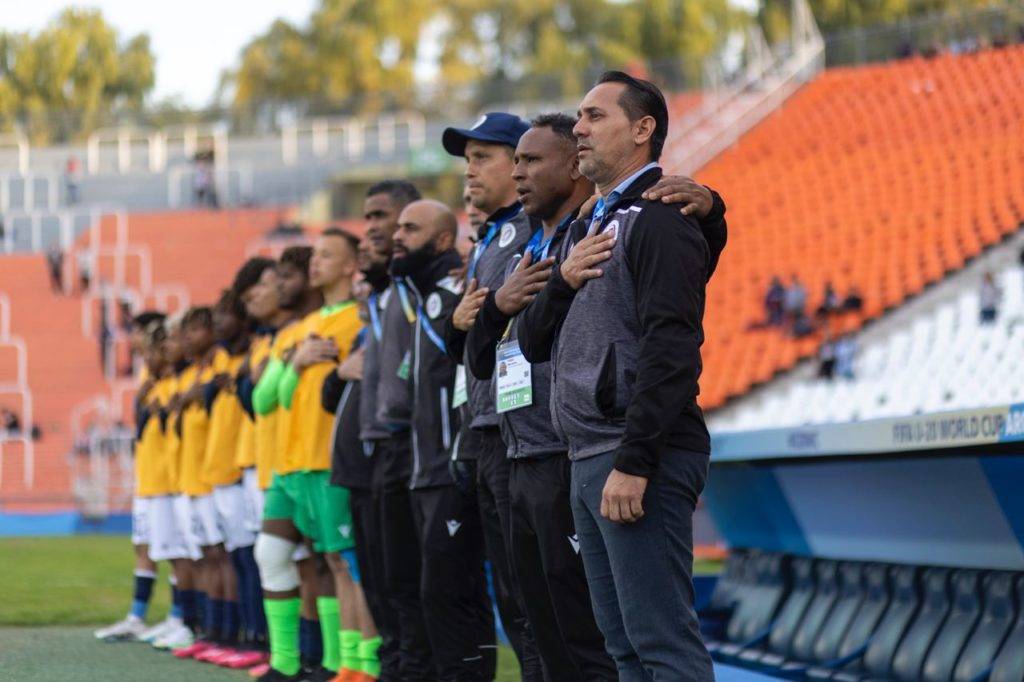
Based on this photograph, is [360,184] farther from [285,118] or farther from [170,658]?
[170,658]

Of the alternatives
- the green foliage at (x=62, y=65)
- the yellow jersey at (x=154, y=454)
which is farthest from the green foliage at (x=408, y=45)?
the yellow jersey at (x=154, y=454)

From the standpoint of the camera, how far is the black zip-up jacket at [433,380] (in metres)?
6.37

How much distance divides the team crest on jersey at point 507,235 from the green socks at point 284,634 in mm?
2825

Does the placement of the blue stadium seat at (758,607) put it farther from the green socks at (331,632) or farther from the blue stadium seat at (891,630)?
the green socks at (331,632)

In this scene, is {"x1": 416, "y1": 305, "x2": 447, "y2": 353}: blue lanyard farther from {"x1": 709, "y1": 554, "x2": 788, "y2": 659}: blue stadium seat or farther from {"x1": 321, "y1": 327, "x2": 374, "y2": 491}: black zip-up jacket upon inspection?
{"x1": 709, "y1": 554, "x2": 788, "y2": 659}: blue stadium seat

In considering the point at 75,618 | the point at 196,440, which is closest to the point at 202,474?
the point at 196,440

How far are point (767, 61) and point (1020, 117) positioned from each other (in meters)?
20.2

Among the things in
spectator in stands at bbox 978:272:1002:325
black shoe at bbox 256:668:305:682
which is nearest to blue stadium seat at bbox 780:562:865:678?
black shoe at bbox 256:668:305:682

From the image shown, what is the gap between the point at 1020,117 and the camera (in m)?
15.2

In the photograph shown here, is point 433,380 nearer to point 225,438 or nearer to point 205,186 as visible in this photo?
point 225,438

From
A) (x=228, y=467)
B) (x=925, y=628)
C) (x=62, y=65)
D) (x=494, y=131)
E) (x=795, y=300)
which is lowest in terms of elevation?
(x=925, y=628)

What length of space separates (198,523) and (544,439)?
540cm

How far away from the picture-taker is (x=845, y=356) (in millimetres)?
17672

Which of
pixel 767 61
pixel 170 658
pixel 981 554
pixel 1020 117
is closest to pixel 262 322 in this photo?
pixel 170 658
